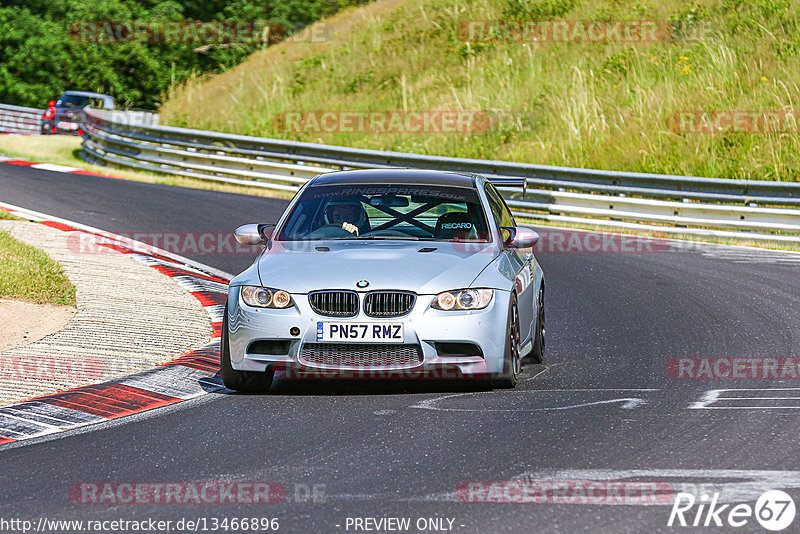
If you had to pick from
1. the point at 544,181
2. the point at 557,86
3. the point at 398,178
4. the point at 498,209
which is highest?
the point at 557,86

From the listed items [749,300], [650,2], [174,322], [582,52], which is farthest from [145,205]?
[650,2]

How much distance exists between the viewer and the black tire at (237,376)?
8.00 metres

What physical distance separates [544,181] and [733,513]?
16155 mm

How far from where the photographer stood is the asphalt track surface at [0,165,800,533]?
523 centimetres

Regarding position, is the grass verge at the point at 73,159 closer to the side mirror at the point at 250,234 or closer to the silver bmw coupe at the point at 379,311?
the side mirror at the point at 250,234

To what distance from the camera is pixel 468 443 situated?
6.47 m
